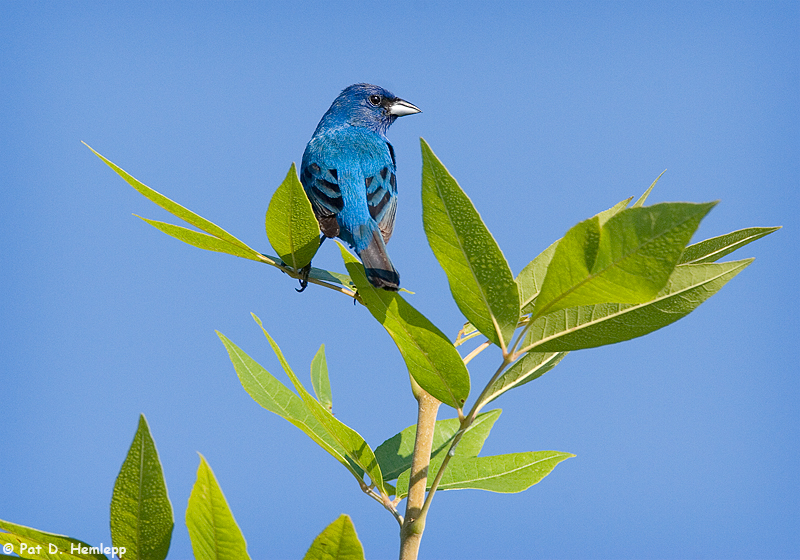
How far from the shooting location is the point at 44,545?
0.71 m

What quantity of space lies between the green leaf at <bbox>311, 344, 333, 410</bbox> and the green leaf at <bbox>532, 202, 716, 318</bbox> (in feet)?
2.51

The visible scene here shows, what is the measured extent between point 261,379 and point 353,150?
1.28m

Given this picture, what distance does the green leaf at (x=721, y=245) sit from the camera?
82 centimetres

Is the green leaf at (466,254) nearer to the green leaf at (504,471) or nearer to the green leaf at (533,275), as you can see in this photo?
the green leaf at (533,275)

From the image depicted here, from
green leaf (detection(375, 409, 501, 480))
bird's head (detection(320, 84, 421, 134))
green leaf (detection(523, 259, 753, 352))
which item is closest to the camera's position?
green leaf (detection(523, 259, 753, 352))

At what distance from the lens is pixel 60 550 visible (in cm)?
72

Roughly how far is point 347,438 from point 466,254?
1.09ft

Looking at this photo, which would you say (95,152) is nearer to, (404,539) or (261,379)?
(261,379)

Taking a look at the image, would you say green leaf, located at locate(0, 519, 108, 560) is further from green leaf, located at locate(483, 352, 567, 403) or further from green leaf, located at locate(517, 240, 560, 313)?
green leaf, located at locate(517, 240, 560, 313)

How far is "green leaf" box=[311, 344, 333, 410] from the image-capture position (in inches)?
54.6

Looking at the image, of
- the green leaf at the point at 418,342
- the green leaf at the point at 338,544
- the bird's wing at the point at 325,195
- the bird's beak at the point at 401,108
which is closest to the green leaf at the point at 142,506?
the green leaf at the point at 338,544

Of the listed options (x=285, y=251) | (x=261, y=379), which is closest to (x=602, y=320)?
(x=285, y=251)

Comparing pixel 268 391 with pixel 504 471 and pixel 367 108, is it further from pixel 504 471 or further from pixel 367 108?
pixel 367 108

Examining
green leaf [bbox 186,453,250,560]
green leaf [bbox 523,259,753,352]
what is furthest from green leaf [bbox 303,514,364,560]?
green leaf [bbox 523,259,753,352]
